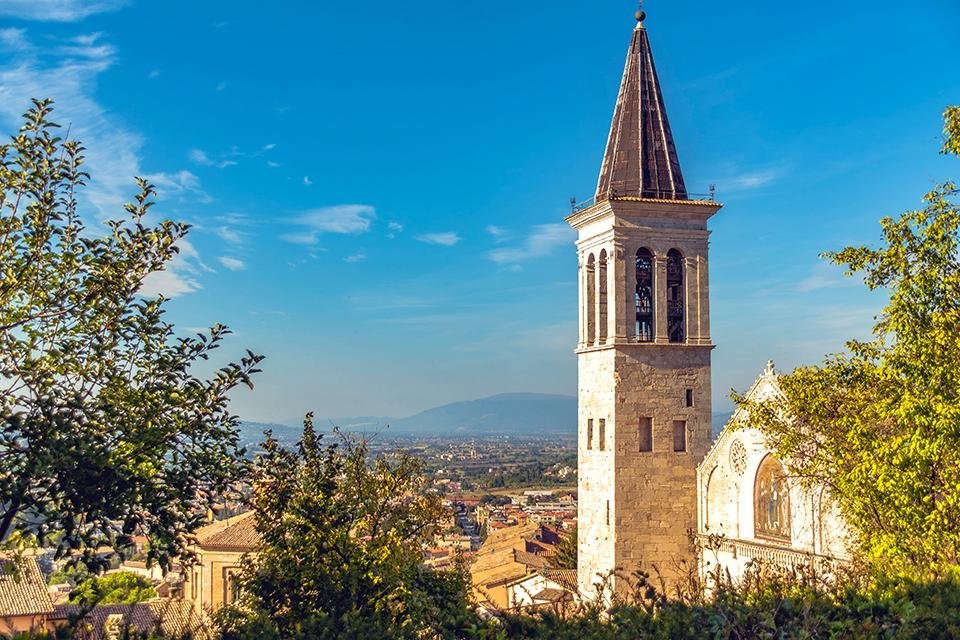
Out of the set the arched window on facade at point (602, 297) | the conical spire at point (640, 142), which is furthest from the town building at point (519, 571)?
the conical spire at point (640, 142)

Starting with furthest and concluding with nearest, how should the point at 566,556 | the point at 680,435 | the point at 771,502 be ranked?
the point at 566,556 < the point at 680,435 < the point at 771,502

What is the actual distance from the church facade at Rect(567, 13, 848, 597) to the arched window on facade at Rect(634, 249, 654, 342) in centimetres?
3

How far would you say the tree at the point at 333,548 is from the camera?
37.4 feet

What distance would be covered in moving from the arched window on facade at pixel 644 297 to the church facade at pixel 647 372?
31 mm

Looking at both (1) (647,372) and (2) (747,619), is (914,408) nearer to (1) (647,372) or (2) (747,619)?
(2) (747,619)

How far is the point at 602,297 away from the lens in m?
25.9

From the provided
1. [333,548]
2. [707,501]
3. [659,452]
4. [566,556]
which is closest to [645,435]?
[659,452]

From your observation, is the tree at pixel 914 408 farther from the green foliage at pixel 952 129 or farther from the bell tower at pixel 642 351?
the bell tower at pixel 642 351

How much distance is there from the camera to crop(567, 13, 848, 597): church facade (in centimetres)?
2477

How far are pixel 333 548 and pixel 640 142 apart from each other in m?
17.6

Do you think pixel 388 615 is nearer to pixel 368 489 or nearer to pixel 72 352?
pixel 368 489

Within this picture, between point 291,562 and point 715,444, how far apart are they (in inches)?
638

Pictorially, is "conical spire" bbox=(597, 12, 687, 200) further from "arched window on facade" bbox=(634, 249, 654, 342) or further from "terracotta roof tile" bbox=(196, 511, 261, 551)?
"terracotta roof tile" bbox=(196, 511, 261, 551)

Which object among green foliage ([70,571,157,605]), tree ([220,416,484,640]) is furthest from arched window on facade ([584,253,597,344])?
green foliage ([70,571,157,605])
